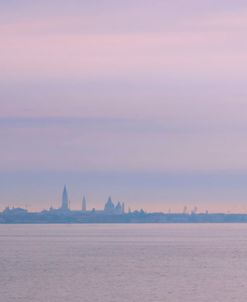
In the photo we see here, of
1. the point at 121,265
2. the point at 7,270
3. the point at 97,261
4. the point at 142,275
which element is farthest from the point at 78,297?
the point at 97,261

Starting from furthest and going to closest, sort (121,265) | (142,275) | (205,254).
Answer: (205,254), (121,265), (142,275)

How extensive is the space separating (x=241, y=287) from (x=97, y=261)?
1140 inches

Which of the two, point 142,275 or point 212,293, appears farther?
point 142,275

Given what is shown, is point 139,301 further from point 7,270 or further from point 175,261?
point 175,261

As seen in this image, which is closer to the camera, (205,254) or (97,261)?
(97,261)

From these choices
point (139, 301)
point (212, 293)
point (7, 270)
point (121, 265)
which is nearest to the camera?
point (139, 301)

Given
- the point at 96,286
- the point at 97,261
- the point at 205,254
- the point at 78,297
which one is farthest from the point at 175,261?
the point at 78,297

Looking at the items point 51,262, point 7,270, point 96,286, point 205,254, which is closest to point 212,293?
point 96,286

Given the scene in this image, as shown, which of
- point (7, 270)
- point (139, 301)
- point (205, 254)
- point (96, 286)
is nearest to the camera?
point (139, 301)

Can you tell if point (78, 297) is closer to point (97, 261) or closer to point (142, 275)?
point (142, 275)

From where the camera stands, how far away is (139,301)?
56.7 meters

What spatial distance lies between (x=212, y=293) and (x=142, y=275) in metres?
13.3

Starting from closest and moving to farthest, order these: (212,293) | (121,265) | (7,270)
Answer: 1. (212,293)
2. (7,270)
3. (121,265)

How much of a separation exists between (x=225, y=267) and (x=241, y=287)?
1859 cm
